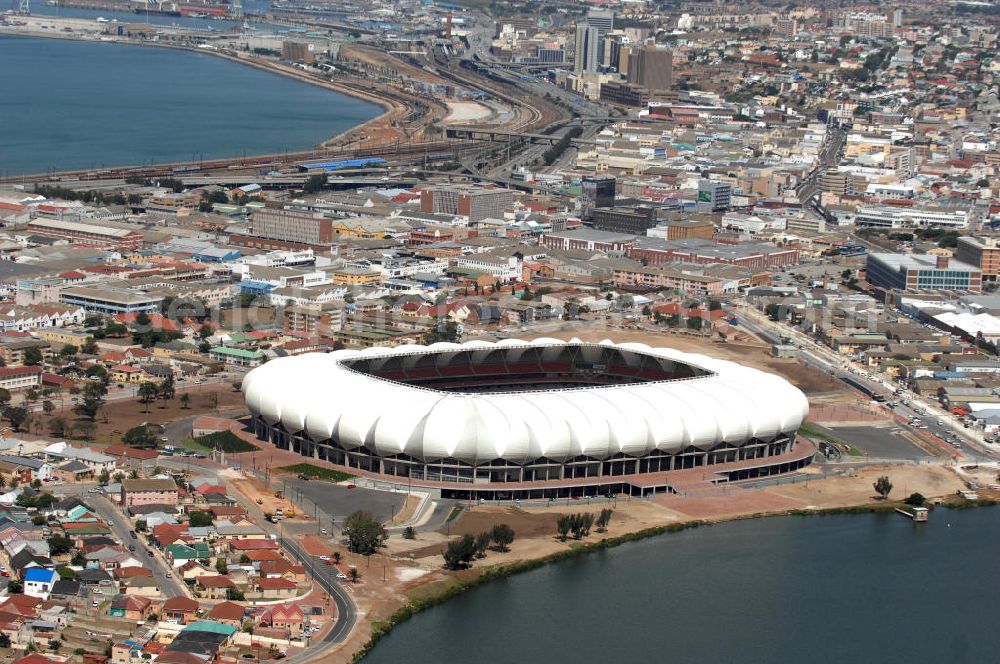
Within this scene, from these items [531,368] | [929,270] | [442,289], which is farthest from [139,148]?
[531,368]

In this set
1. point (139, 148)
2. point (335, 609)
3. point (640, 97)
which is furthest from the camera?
point (640, 97)

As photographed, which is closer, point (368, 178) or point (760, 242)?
point (760, 242)

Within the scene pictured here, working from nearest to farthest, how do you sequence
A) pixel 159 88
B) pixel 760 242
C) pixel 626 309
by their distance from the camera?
pixel 626 309 → pixel 760 242 → pixel 159 88

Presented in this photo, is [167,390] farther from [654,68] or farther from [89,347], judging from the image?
[654,68]

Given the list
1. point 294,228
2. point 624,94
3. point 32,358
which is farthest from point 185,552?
point 624,94

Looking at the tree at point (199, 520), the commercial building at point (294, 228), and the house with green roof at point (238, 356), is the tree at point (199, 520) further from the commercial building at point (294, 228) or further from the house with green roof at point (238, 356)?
the commercial building at point (294, 228)

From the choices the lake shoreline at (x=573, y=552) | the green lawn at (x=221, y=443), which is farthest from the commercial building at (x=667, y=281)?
the green lawn at (x=221, y=443)

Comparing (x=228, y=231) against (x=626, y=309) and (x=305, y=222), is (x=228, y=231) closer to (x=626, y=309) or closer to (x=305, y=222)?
(x=305, y=222)
